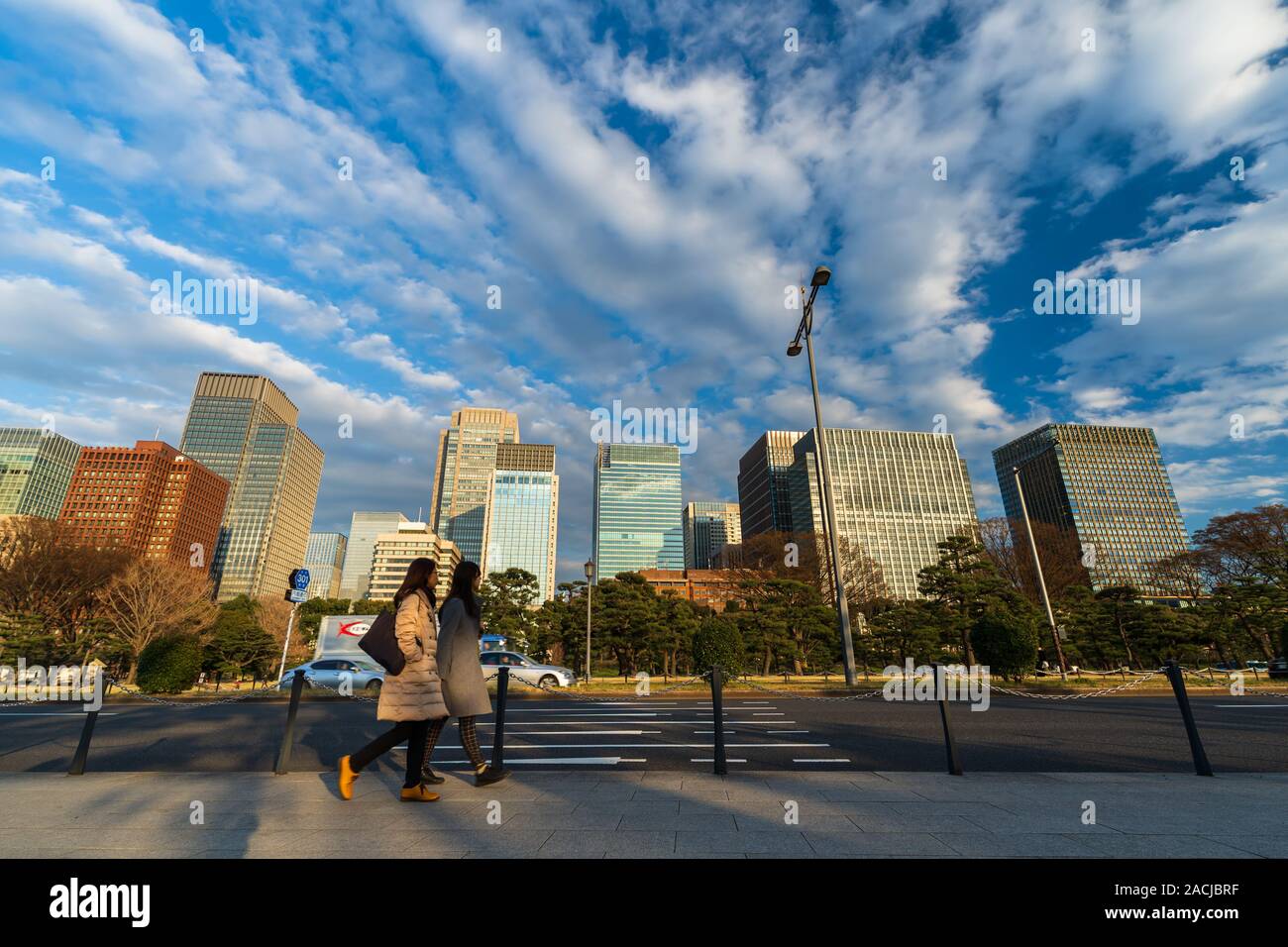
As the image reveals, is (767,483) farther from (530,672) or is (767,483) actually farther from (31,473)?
(31,473)

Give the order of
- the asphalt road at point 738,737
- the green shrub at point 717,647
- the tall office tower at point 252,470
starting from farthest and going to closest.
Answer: the tall office tower at point 252,470
the green shrub at point 717,647
the asphalt road at point 738,737

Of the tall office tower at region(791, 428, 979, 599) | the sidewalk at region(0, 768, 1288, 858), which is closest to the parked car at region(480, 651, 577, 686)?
the sidewalk at region(0, 768, 1288, 858)

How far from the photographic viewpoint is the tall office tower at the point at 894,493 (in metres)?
108

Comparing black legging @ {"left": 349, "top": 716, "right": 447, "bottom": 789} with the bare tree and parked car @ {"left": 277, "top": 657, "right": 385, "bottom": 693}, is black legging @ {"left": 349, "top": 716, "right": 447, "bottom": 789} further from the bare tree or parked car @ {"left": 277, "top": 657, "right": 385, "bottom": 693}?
the bare tree

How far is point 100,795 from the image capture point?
504 centimetres

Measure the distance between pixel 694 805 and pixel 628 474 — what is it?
163 meters

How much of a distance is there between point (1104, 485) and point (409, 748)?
411 ft

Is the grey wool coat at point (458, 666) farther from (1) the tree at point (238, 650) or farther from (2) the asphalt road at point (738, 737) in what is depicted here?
(1) the tree at point (238, 650)

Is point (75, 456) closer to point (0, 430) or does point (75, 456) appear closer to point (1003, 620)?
point (0, 430)

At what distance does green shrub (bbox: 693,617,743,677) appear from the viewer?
23266 mm

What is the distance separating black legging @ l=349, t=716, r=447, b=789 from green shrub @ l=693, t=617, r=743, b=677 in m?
19.9

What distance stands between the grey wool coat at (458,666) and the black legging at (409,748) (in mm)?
256

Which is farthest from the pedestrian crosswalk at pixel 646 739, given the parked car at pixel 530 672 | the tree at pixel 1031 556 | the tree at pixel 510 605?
the tree at pixel 1031 556
